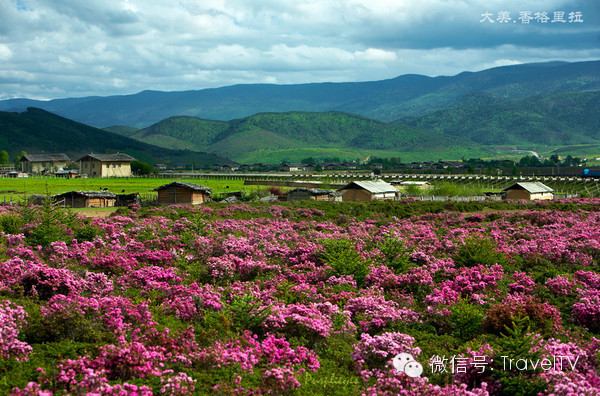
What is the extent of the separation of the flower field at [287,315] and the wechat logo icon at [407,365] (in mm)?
172

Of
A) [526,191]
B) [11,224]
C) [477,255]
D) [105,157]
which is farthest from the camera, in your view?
[105,157]

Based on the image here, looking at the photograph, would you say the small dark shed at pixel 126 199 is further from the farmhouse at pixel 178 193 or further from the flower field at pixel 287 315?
the flower field at pixel 287 315

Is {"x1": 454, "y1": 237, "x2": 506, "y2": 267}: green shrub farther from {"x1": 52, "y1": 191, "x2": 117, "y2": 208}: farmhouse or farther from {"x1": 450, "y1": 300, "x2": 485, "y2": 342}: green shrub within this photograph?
{"x1": 52, "y1": 191, "x2": 117, "y2": 208}: farmhouse

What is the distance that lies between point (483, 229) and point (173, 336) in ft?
75.4

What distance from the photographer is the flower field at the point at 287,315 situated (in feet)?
35.2

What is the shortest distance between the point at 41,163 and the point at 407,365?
19268 cm

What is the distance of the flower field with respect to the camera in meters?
10.7

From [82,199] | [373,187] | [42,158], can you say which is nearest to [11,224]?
[82,199]

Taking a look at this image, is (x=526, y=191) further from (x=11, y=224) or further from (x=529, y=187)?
(x=11, y=224)

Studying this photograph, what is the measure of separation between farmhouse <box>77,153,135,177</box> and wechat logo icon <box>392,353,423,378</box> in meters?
143

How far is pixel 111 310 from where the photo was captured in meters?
13.2

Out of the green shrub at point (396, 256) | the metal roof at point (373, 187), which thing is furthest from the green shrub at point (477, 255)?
the metal roof at point (373, 187)

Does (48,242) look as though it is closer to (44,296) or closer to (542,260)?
(44,296)

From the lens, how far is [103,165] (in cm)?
14588
